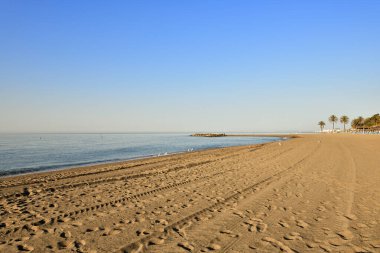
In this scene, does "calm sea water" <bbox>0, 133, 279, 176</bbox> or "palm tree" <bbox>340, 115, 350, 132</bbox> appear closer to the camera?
"calm sea water" <bbox>0, 133, 279, 176</bbox>

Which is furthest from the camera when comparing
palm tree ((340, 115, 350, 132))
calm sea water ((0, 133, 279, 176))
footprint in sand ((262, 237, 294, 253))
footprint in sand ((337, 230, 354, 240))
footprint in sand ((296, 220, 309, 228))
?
palm tree ((340, 115, 350, 132))

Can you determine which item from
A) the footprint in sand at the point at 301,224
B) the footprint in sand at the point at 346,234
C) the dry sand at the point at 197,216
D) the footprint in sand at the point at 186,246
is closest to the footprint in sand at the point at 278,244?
the dry sand at the point at 197,216

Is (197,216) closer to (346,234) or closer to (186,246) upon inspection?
(186,246)

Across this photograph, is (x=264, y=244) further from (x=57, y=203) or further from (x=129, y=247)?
(x=57, y=203)

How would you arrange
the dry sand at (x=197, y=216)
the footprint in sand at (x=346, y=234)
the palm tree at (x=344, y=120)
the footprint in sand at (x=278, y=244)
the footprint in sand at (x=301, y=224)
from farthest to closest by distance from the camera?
the palm tree at (x=344, y=120), the footprint in sand at (x=301, y=224), the footprint in sand at (x=346, y=234), the dry sand at (x=197, y=216), the footprint in sand at (x=278, y=244)

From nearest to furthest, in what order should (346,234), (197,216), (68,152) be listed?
(346,234) < (197,216) < (68,152)

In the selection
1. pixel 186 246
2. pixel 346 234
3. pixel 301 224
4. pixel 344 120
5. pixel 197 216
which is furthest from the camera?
pixel 344 120

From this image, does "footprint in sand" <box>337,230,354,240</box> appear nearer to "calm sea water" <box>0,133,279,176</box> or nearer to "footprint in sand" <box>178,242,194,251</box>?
"footprint in sand" <box>178,242,194,251</box>

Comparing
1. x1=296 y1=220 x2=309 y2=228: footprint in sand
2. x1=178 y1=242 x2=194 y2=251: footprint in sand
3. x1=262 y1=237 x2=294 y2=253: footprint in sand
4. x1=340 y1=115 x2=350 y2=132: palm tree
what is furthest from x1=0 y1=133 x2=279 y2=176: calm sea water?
x1=340 y1=115 x2=350 y2=132: palm tree

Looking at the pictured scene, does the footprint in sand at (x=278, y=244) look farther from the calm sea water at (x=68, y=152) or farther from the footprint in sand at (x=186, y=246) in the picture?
the calm sea water at (x=68, y=152)

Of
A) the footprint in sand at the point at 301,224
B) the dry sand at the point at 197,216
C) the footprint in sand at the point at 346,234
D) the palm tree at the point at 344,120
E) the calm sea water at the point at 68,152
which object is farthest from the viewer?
the palm tree at the point at 344,120

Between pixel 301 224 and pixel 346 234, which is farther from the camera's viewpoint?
pixel 301 224

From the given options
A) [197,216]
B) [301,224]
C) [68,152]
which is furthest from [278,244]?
[68,152]

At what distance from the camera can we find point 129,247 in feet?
15.2
